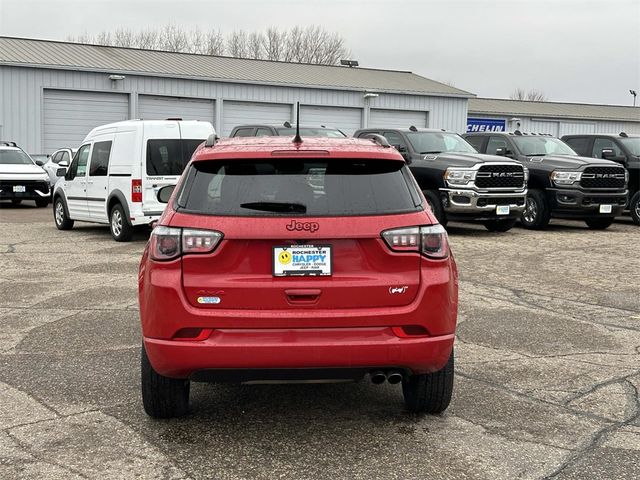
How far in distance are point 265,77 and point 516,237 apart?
729 inches

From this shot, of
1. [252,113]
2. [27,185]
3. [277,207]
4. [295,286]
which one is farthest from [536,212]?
[252,113]

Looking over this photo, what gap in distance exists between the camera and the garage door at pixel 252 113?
29.5 metres

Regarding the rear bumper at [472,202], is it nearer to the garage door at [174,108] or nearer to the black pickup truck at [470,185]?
the black pickup truck at [470,185]

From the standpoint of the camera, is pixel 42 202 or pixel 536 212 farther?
pixel 42 202

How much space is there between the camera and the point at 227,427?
432 cm

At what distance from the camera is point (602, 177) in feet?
50.5

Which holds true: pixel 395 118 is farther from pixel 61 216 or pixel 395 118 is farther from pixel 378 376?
pixel 378 376

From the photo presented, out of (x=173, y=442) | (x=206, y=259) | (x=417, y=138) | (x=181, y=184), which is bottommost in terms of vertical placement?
(x=173, y=442)

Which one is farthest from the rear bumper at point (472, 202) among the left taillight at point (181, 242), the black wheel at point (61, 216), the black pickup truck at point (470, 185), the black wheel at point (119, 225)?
the left taillight at point (181, 242)

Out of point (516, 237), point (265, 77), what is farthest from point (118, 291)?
point (265, 77)

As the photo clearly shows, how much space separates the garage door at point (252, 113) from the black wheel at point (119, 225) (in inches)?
632

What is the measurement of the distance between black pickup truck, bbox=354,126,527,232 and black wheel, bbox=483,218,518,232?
10 centimetres

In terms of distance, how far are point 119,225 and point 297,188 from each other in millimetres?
9592

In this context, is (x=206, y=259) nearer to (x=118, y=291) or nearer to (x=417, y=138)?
(x=118, y=291)
